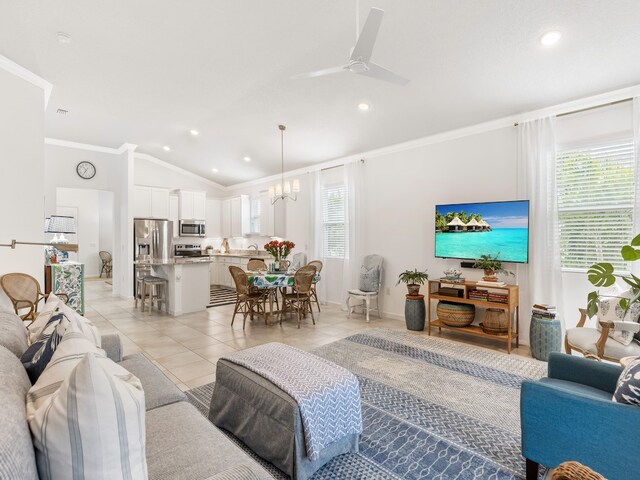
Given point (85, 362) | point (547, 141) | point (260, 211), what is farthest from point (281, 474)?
point (260, 211)

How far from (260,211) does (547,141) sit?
609 centimetres

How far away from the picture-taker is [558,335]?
11.9ft

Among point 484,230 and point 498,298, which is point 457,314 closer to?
point 498,298

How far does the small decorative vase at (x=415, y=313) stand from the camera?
15.9 ft

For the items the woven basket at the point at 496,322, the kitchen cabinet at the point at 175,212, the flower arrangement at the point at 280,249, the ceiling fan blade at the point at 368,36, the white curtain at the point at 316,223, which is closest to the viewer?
the ceiling fan blade at the point at 368,36

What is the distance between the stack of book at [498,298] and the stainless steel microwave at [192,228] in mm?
6931

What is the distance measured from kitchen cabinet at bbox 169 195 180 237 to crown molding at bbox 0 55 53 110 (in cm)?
394

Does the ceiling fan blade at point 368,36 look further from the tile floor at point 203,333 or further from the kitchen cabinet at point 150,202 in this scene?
the kitchen cabinet at point 150,202

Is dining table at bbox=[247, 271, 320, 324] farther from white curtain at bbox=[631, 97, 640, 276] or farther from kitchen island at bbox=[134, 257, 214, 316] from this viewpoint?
white curtain at bbox=[631, 97, 640, 276]

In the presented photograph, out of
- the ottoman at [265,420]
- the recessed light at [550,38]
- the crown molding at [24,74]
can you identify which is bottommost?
the ottoman at [265,420]

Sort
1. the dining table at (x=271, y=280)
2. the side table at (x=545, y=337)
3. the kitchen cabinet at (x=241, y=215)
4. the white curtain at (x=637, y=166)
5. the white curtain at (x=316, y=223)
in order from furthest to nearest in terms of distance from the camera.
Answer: the kitchen cabinet at (x=241, y=215) < the white curtain at (x=316, y=223) < the dining table at (x=271, y=280) < the side table at (x=545, y=337) < the white curtain at (x=637, y=166)

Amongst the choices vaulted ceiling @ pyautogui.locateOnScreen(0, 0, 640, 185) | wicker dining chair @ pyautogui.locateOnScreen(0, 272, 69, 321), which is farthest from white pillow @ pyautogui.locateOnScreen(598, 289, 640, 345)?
wicker dining chair @ pyautogui.locateOnScreen(0, 272, 69, 321)

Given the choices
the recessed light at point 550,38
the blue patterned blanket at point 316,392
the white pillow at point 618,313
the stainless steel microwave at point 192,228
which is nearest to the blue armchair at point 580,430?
the blue patterned blanket at point 316,392

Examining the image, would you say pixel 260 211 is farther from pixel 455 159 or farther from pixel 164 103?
pixel 455 159
